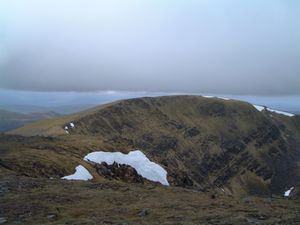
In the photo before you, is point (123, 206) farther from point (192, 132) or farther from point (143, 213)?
point (192, 132)

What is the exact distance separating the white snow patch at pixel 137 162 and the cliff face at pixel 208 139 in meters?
69.2

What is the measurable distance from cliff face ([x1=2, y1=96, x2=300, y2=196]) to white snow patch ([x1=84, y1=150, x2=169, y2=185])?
6924cm

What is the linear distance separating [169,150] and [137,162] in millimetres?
106577

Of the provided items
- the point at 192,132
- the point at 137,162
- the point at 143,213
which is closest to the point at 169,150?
the point at 192,132

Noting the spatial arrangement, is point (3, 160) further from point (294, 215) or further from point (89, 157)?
point (294, 215)

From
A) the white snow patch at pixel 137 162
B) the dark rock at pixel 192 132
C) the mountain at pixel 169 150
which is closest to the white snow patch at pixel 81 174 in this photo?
the mountain at pixel 169 150

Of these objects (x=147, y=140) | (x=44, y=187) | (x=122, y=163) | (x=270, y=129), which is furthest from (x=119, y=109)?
(x=44, y=187)

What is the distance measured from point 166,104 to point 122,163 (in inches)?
5547

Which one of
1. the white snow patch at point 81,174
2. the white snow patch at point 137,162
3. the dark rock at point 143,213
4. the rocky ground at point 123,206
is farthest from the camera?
the white snow patch at point 137,162

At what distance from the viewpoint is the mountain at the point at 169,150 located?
928 inches

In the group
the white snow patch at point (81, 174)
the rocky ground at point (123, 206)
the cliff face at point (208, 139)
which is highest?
the rocky ground at point (123, 206)

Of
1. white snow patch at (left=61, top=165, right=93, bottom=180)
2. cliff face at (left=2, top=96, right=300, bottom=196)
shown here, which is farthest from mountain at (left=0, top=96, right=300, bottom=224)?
white snow patch at (left=61, top=165, right=93, bottom=180)

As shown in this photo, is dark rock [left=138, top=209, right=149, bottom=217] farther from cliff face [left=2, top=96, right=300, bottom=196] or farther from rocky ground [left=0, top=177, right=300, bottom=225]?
cliff face [left=2, top=96, right=300, bottom=196]

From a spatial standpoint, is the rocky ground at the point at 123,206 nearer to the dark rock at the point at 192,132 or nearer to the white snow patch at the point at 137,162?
the white snow patch at the point at 137,162
